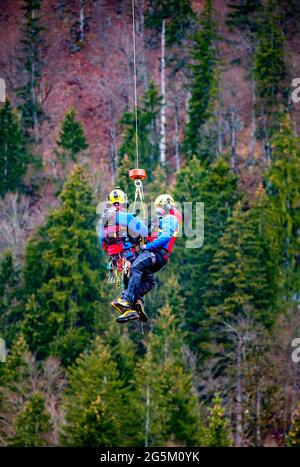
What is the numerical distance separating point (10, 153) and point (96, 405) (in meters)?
27.9

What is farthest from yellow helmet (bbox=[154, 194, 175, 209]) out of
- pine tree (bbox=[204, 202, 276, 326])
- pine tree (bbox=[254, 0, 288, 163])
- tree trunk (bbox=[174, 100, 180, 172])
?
tree trunk (bbox=[174, 100, 180, 172])

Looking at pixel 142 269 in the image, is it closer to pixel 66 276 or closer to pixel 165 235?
pixel 165 235

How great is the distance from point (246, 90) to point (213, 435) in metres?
34.4

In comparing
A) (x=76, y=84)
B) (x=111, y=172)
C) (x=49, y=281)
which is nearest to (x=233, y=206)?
(x=49, y=281)

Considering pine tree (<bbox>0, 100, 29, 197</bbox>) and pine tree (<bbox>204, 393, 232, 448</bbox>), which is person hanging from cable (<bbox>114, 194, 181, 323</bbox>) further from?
pine tree (<bbox>0, 100, 29, 197</bbox>)

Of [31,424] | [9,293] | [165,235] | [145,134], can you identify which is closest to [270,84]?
[145,134]

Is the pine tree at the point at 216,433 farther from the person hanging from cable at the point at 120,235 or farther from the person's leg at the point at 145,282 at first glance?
the person hanging from cable at the point at 120,235

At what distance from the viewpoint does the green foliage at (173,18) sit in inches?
2963

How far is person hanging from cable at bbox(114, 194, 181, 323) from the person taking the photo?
65.0 ft

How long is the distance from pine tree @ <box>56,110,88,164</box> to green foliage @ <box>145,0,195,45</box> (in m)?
11.8

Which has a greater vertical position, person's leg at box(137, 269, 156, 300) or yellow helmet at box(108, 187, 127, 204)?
yellow helmet at box(108, 187, 127, 204)

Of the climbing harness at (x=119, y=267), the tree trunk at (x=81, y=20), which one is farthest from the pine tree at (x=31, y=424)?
the tree trunk at (x=81, y=20)

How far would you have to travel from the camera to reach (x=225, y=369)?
156ft

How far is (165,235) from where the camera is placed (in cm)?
1981
